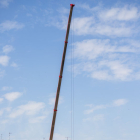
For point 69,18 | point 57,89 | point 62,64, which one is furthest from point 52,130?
point 69,18

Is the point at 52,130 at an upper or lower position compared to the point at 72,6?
lower

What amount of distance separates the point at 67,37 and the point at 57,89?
11.5 m

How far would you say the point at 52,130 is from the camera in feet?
190

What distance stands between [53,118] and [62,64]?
36.6ft

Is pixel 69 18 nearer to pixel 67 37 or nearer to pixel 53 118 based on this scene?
pixel 67 37

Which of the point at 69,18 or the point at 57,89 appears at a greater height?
the point at 69,18

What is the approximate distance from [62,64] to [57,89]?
5.26 metres

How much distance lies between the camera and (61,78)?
60.4 metres

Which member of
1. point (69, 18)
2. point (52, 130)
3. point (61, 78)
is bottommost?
point (52, 130)

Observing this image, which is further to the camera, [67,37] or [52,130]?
[67,37]

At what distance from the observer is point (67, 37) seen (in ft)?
205

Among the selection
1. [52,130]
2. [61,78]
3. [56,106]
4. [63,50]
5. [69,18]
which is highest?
[69,18]

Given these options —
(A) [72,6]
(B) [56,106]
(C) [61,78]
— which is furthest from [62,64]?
(A) [72,6]

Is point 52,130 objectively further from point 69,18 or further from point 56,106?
point 69,18
